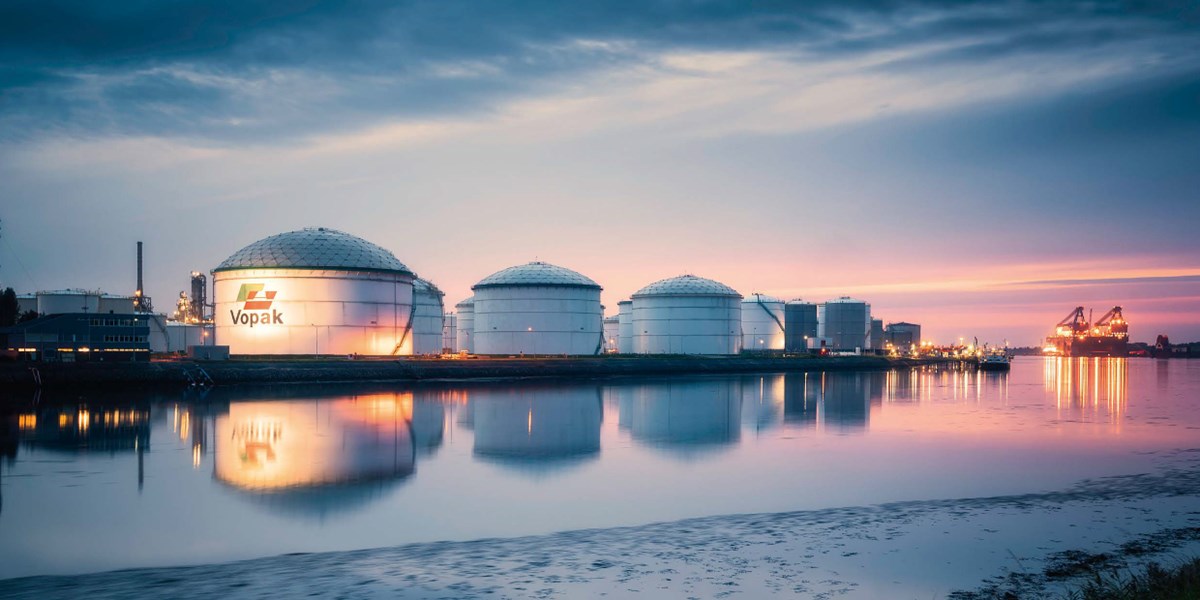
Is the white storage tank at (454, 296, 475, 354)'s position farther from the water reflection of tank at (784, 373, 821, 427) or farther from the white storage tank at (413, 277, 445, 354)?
the water reflection of tank at (784, 373, 821, 427)

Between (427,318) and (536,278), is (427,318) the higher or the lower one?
the lower one

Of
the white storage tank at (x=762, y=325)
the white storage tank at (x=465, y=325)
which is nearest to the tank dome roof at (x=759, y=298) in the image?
the white storage tank at (x=762, y=325)

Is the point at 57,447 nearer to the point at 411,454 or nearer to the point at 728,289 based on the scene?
the point at 411,454

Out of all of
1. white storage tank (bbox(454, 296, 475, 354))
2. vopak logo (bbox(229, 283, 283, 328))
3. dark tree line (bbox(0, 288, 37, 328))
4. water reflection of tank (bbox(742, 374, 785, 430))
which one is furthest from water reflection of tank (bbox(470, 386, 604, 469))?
white storage tank (bbox(454, 296, 475, 354))

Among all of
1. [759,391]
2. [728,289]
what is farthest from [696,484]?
[728,289]

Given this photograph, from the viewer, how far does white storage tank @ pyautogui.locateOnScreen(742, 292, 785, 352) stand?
12838 centimetres

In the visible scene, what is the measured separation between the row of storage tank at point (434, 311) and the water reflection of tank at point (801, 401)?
24444mm

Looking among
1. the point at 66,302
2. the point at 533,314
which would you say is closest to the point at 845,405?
the point at 533,314

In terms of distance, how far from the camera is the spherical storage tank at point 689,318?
330 feet

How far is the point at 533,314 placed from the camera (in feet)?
275

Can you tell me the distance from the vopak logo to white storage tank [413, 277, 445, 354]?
2045 centimetres

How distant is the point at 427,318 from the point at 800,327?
2458 inches

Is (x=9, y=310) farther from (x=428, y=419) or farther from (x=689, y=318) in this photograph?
(x=689, y=318)

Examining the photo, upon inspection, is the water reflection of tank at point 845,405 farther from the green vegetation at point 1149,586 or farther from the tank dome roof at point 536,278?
the tank dome roof at point 536,278
